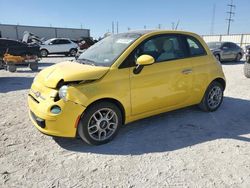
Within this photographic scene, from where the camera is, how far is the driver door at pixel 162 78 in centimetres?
409

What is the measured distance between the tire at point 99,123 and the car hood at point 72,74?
441 mm

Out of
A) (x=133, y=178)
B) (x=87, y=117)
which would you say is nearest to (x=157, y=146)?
(x=133, y=178)

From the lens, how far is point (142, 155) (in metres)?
3.59

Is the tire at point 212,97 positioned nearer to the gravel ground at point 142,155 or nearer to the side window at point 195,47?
the gravel ground at point 142,155

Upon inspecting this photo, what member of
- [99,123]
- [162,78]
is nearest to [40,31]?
[162,78]

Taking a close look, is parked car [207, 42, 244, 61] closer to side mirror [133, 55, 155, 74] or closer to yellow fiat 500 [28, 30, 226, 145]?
yellow fiat 500 [28, 30, 226, 145]

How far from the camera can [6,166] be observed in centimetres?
332

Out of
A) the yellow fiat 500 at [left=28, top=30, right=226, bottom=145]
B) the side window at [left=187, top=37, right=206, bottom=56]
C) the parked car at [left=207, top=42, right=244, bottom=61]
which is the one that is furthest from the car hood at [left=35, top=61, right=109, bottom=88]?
the parked car at [left=207, top=42, right=244, bottom=61]

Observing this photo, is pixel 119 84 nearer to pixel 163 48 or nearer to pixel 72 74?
pixel 72 74

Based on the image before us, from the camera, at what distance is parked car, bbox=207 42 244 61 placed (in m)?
15.5

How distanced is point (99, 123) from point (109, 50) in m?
1.33

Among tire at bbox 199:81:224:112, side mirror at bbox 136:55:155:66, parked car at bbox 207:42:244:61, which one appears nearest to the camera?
side mirror at bbox 136:55:155:66

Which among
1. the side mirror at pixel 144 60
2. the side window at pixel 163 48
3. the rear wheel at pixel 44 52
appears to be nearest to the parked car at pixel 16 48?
the rear wheel at pixel 44 52

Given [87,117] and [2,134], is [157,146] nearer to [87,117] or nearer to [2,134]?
[87,117]
